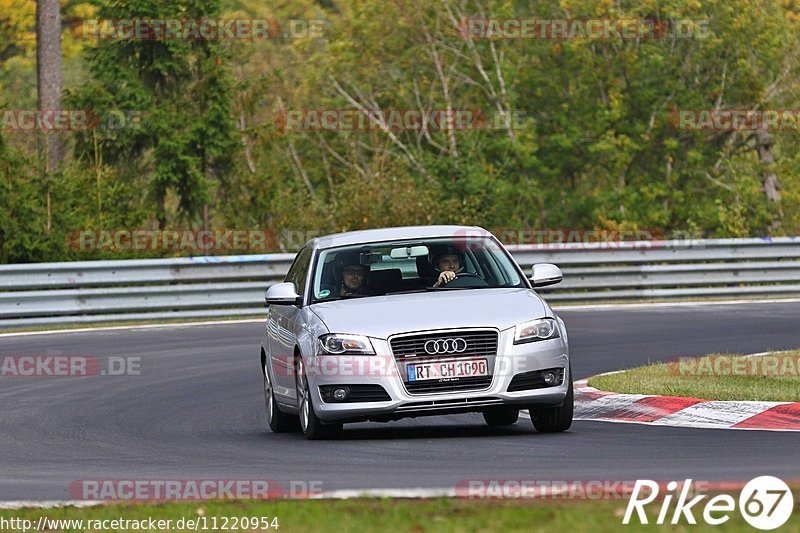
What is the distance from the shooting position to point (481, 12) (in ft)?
150

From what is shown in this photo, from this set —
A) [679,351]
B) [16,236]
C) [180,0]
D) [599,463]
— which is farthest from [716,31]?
[599,463]

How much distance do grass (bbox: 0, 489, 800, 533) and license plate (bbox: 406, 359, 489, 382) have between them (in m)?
3.29

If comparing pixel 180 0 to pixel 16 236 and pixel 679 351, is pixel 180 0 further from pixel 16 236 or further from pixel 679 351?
pixel 679 351

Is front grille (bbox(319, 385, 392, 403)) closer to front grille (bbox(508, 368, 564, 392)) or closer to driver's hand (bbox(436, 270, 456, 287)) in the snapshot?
front grille (bbox(508, 368, 564, 392))

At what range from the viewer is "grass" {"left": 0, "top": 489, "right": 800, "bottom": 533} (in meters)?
6.84

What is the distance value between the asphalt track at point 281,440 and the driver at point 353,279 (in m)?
1.08

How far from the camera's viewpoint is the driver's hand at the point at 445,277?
1233 centimetres

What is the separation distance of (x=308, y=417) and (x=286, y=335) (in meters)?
0.96

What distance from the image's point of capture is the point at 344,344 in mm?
11273

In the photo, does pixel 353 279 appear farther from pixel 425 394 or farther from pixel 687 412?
pixel 687 412

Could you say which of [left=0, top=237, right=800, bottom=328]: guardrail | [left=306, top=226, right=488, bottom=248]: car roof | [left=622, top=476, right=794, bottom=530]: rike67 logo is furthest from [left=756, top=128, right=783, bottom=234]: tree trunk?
[left=622, top=476, right=794, bottom=530]: rike67 logo
